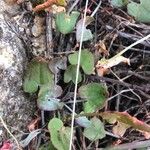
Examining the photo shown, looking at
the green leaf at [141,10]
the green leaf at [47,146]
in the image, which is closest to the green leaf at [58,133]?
the green leaf at [47,146]

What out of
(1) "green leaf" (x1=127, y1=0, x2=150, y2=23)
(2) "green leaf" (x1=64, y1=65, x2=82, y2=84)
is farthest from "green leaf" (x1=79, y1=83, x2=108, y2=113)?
(1) "green leaf" (x1=127, y1=0, x2=150, y2=23)

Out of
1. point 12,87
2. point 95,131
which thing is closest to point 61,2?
point 12,87

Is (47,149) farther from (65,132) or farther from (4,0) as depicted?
(4,0)

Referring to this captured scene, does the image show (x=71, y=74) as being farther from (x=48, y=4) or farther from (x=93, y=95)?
(x=48, y=4)

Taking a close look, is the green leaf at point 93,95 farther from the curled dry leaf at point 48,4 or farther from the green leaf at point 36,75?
the curled dry leaf at point 48,4

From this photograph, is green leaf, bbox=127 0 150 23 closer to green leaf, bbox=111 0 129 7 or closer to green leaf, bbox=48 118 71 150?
green leaf, bbox=111 0 129 7
